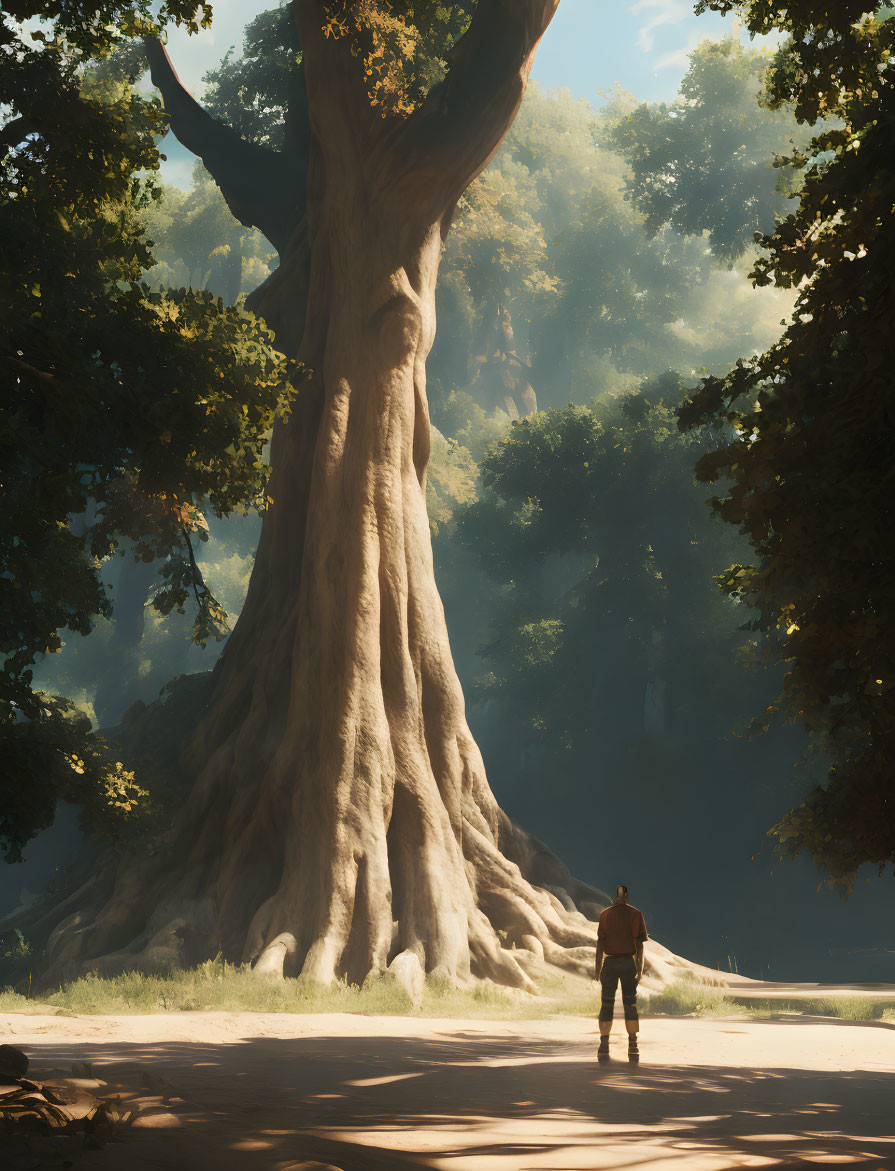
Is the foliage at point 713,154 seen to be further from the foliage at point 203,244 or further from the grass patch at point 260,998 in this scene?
the grass patch at point 260,998

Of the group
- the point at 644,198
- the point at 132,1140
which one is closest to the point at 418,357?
the point at 132,1140

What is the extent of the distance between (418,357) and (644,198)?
1198 inches

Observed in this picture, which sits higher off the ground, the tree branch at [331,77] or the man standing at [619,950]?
the tree branch at [331,77]

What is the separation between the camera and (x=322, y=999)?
1178 centimetres

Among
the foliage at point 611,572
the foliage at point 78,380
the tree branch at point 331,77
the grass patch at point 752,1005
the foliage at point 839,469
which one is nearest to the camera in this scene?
the foliage at point 839,469

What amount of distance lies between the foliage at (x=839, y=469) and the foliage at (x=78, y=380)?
4.79 meters

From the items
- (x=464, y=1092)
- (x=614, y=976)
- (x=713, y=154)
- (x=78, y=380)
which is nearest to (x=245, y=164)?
(x=78, y=380)

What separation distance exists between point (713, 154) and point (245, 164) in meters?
28.9

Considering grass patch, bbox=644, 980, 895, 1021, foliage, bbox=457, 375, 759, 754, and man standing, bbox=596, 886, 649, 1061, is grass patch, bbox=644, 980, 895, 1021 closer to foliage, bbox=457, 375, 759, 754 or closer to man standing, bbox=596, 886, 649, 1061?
man standing, bbox=596, 886, 649, 1061

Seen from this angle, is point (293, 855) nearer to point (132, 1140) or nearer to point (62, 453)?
point (62, 453)

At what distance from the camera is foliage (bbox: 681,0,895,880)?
17.1 ft

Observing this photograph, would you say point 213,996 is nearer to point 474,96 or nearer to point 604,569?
point 474,96

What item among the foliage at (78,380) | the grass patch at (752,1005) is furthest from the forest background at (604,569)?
the foliage at (78,380)

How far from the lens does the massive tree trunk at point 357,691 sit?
13.8 m
